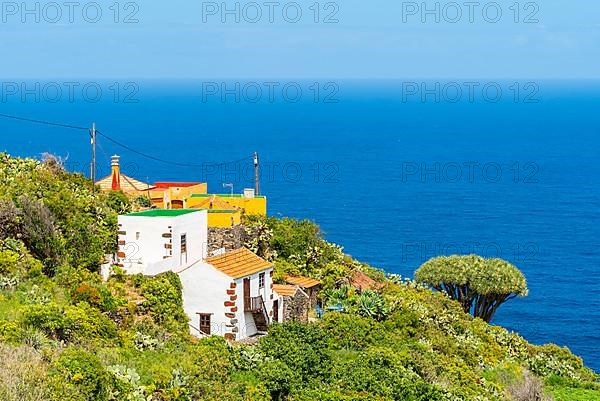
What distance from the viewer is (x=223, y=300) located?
106 feet

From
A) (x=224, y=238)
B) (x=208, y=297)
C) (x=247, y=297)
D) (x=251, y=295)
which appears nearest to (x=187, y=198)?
(x=224, y=238)

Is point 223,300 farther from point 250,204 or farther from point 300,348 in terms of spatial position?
point 250,204

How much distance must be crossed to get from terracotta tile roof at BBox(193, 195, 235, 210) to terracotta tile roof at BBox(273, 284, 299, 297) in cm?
717

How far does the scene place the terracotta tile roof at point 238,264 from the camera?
32844 mm

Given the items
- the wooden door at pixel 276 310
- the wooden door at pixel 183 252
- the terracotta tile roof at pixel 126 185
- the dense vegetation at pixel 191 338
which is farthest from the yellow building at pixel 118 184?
the wooden door at pixel 276 310

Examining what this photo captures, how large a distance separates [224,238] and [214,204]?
504 centimetres

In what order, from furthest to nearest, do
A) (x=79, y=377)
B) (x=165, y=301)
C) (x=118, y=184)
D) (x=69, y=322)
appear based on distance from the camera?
(x=118, y=184), (x=165, y=301), (x=69, y=322), (x=79, y=377)

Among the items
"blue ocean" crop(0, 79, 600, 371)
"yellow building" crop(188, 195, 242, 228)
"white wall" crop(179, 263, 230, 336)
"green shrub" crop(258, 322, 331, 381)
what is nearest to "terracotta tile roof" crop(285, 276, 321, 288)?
"yellow building" crop(188, 195, 242, 228)

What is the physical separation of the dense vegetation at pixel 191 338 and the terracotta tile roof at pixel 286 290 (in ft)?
5.98

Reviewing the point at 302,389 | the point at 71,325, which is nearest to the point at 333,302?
the point at 302,389

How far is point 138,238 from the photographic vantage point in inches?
1302

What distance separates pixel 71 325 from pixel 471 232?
73.1 metres

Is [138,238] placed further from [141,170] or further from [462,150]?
[462,150]

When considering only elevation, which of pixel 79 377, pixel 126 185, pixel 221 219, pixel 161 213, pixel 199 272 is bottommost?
pixel 199 272
